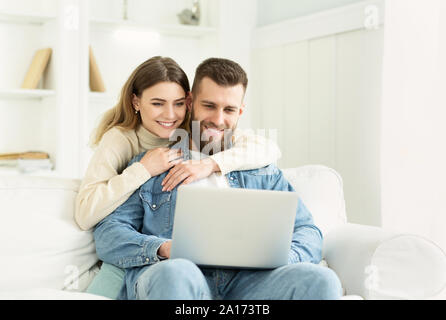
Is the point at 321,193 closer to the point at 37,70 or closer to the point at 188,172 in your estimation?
the point at 188,172

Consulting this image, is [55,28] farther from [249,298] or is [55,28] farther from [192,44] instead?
[249,298]

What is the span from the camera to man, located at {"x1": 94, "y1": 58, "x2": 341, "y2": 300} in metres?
1.33

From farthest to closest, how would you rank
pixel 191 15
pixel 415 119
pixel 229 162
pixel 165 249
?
pixel 191 15 < pixel 415 119 < pixel 229 162 < pixel 165 249

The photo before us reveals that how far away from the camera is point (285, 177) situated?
1978 mm

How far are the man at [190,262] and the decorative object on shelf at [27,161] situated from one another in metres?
1.44

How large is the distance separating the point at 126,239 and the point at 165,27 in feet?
6.70

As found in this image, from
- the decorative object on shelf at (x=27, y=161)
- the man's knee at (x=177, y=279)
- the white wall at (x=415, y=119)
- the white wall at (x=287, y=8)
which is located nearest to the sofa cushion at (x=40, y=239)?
the man's knee at (x=177, y=279)

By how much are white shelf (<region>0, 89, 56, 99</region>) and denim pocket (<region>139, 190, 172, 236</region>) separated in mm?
1604

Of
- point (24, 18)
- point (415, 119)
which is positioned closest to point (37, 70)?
point (24, 18)

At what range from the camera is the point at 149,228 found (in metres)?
1.68

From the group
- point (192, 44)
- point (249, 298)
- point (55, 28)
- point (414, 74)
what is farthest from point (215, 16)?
point (249, 298)

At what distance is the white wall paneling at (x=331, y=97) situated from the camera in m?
2.62

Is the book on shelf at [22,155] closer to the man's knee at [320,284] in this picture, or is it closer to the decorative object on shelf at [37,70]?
the decorative object on shelf at [37,70]

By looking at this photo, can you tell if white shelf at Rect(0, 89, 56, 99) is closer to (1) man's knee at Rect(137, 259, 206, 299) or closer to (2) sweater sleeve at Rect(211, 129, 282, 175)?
(2) sweater sleeve at Rect(211, 129, 282, 175)
